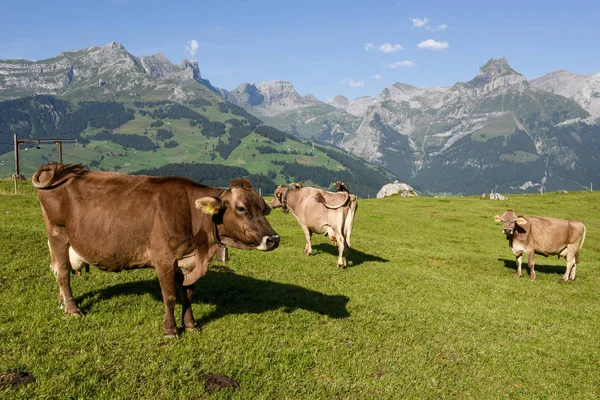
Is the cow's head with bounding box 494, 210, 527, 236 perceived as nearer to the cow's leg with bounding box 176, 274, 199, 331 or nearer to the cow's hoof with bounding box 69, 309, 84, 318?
the cow's leg with bounding box 176, 274, 199, 331

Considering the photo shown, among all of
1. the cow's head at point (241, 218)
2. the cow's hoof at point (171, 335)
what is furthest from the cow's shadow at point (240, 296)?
the cow's head at point (241, 218)

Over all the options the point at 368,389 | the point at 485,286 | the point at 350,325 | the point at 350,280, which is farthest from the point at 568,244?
the point at 368,389

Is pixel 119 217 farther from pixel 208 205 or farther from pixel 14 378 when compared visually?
pixel 14 378

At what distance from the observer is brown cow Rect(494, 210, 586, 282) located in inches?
836

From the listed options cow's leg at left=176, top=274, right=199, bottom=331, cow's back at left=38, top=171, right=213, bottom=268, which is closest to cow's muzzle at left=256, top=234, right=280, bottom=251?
cow's back at left=38, top=171, right=213, bottom=268

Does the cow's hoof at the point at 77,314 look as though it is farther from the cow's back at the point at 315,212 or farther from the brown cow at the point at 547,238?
the brown cow at the point at 547,238

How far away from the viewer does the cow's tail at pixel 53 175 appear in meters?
9.04

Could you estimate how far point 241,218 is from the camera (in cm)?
888

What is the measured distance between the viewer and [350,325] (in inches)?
453

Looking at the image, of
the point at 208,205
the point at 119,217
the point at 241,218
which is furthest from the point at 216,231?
the point at 119,217

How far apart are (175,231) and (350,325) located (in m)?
5.59

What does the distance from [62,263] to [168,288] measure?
104 inches

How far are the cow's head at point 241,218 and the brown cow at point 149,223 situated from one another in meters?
0.02

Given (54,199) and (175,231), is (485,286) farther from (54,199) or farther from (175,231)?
(54,199)
